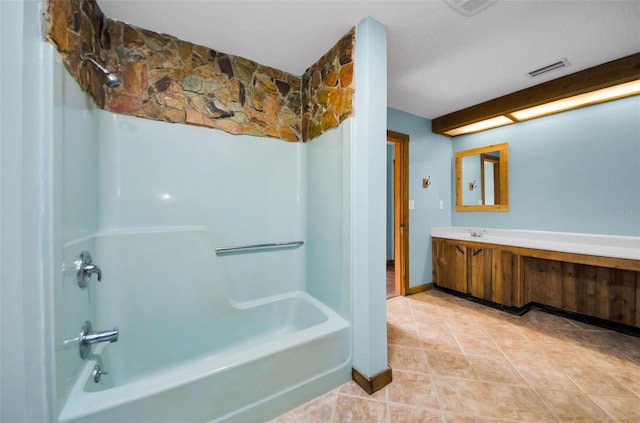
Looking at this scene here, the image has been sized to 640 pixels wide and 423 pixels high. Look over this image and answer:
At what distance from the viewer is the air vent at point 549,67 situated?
6.39 feet

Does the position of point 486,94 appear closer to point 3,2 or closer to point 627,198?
point 627,198

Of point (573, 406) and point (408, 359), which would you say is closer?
point (573, 406)

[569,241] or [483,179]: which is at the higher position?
[483,179]

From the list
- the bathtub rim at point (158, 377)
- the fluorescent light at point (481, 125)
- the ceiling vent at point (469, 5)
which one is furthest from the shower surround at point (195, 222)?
the fluorescent light at point (481, 125)

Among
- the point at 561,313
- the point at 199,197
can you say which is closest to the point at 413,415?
the point at 199,197

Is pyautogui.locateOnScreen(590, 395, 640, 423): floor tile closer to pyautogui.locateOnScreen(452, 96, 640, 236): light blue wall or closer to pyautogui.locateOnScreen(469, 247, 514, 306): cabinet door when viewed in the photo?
pyautogui.locateOnScreen(469, 247, 514, 306): cabinet door

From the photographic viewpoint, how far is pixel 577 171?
8.03 feet

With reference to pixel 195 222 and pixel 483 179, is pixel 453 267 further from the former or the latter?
pixel 195 222

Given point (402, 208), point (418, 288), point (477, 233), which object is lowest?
point (418, 288)

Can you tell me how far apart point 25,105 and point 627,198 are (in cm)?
421

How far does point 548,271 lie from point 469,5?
2.82 m

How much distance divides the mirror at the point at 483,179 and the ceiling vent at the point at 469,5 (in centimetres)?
215

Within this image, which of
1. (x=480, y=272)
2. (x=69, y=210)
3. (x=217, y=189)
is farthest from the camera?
(x=480, y=272)

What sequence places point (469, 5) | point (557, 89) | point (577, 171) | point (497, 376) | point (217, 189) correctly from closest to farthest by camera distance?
1. point (469, 5)
2. point (497, 376)
3. point (217, 189)
4. point (557, 89)
5. point (577, 171)
